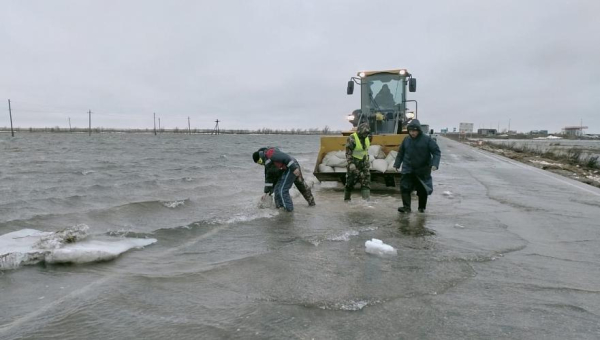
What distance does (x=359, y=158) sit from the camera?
8.39m

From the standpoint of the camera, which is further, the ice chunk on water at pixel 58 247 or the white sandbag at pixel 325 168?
the white sandbag at pixel 325 168

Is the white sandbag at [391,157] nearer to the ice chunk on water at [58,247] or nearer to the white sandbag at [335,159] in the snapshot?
the white sandbag at [335,159]

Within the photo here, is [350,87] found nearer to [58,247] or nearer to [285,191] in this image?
[285,191]

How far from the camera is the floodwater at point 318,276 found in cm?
291

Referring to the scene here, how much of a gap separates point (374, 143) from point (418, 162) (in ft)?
9.73

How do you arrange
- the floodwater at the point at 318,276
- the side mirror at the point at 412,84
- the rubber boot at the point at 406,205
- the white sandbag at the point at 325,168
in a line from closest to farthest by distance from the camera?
the floodwater at the point at 318,276 → the rubber boot at the point at 406,205 → the white sandbag at the point at 325,168 → the side mirror at the point at 412,84

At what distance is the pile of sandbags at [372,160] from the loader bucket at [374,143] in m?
0.10

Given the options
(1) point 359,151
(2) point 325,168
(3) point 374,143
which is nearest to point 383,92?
(3) point 374,143

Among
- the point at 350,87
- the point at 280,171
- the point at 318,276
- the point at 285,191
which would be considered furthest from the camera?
the point at 350,87

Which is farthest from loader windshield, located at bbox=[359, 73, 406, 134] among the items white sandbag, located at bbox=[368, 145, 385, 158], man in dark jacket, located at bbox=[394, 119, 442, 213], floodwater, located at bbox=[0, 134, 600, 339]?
man in dark jacket, located at bbox=[394, 119, 442, 213]

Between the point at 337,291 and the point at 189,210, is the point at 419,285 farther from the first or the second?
the point at 189,210

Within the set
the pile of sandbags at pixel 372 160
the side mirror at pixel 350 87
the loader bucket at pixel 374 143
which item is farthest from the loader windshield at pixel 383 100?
the pile of sandbags at pixel 372 160

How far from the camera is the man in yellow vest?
831 centimetres

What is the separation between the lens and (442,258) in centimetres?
451
